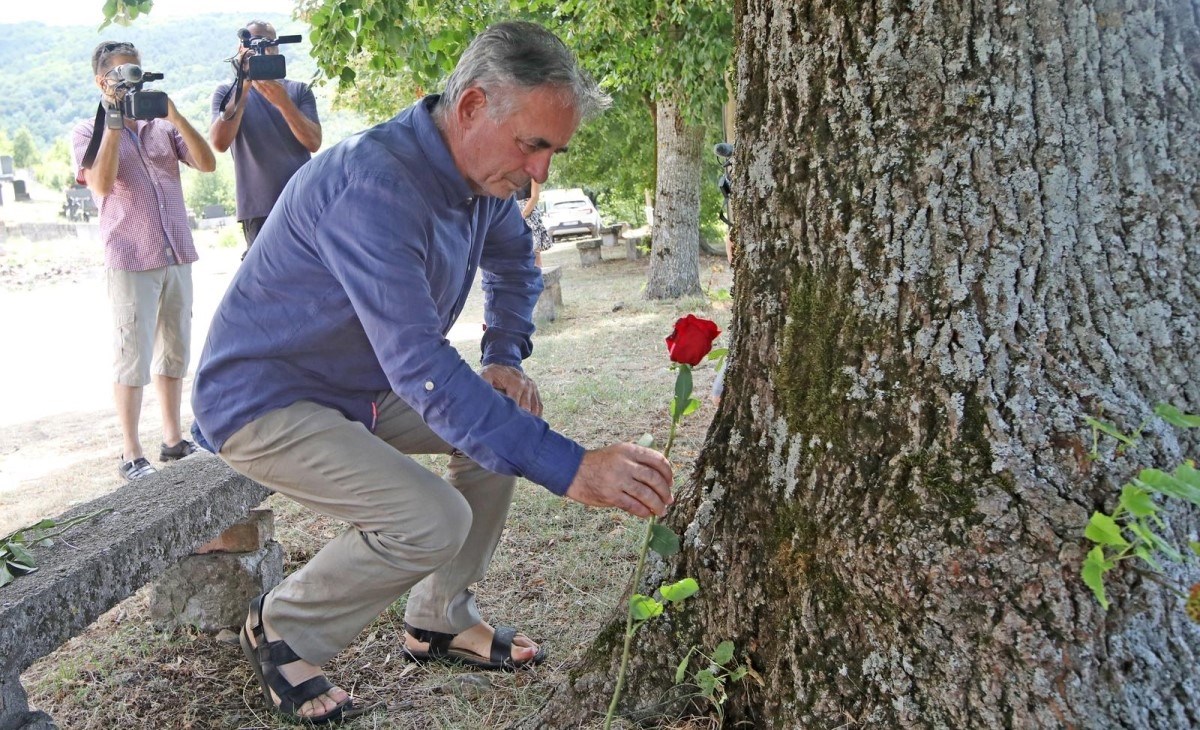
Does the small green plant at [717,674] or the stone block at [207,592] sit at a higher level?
the small green plant at [717,674]

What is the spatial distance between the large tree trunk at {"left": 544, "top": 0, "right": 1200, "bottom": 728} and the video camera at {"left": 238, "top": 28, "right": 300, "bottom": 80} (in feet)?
11.9

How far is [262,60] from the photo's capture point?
488 cm

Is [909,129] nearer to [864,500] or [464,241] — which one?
[864,500]

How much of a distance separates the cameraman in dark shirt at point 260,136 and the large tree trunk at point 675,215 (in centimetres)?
728

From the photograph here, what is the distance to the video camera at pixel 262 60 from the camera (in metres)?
4.88

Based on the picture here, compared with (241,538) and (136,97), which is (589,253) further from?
(241,538)

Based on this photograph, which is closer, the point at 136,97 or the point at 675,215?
the point at 136,97

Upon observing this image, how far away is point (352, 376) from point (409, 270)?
1.80ft

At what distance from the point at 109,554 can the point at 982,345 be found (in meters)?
2.06

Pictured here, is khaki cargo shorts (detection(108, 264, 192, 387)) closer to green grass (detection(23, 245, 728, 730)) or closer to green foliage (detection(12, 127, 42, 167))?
green grass (detection(23, 245, 728, 730))

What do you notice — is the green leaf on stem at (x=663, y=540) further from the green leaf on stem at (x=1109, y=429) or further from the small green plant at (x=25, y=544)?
the small green plant at (x=25, y=544)

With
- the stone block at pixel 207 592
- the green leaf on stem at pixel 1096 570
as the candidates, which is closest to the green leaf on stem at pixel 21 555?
the stone block at pixel 207 592

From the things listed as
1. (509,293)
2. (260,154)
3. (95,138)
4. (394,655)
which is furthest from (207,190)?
(394,655)

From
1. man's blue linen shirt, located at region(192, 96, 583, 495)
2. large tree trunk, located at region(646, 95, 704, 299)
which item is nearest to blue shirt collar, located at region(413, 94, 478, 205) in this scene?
man's blue linen shirt, located at region(192, 96, 583, 495)
